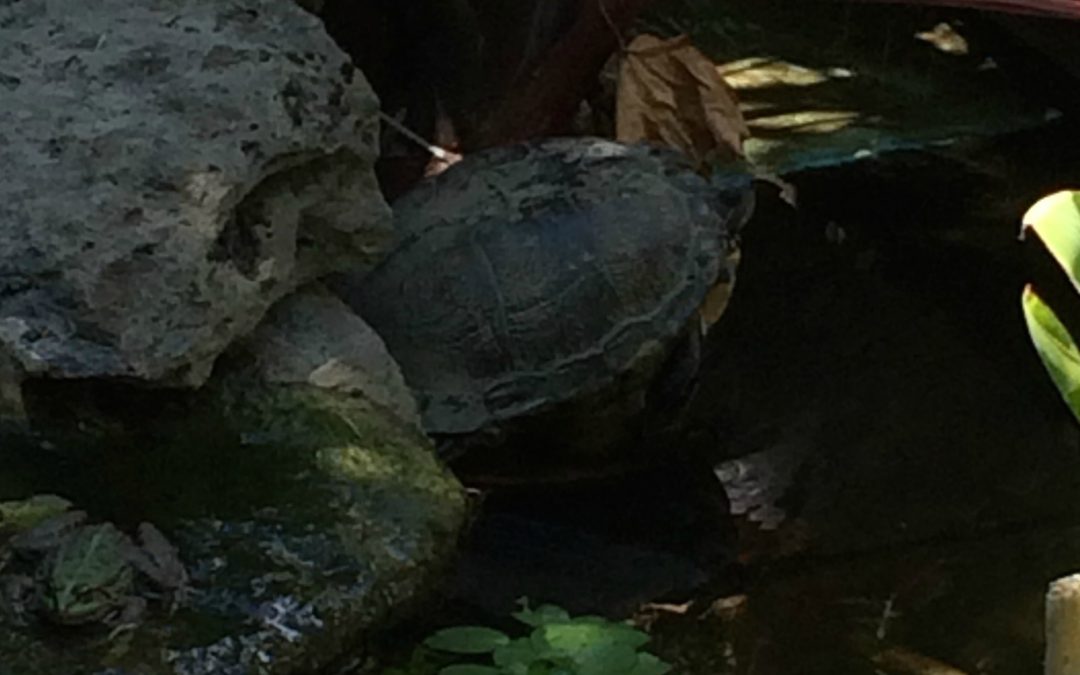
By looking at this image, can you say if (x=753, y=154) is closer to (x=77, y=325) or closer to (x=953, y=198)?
(x=953, y=198)

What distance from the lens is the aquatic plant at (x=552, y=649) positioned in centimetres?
191

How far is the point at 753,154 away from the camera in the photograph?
4039 millimetres

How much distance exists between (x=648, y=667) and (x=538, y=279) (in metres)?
0.85

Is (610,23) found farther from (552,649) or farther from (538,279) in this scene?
(552,649)

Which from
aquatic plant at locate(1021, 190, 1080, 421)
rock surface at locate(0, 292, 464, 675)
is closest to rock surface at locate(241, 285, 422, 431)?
rock surface at locate(0, 292, 464, 675)

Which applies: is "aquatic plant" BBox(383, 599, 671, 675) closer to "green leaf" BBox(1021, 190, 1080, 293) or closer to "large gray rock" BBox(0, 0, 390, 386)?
"large gray rock" BBox(0, 0, 390, 386)

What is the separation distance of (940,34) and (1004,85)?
47cm

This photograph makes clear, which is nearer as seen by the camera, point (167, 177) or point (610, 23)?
point (167, 177)

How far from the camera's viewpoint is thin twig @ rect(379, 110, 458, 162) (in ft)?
10.6

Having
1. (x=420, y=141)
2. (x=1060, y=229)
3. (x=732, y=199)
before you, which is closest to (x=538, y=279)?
(x=732, y=199)

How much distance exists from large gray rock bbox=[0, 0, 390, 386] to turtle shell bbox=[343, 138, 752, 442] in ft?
0.96

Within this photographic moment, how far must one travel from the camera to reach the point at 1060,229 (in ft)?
3.46

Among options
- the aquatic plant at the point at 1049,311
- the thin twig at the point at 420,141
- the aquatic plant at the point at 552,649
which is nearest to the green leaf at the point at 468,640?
the aquatic plant at the point at 552,649

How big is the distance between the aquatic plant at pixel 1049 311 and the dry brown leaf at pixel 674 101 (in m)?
2.22
